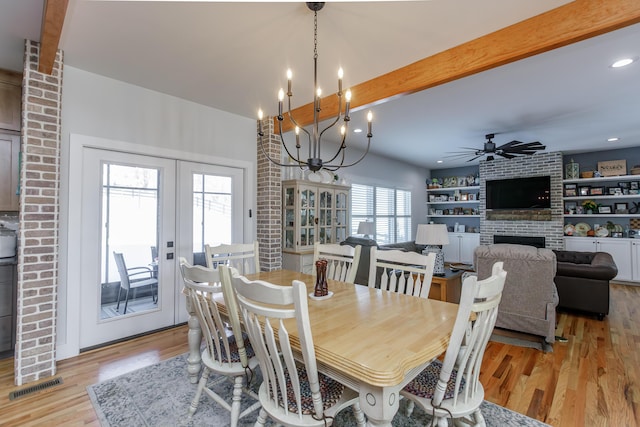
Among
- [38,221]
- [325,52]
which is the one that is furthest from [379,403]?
[38,221]

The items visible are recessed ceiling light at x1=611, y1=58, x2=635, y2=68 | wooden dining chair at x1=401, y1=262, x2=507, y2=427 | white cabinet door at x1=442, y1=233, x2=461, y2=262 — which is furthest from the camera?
white cabinet door at x1=442, y1=233, x2=461, y2=262

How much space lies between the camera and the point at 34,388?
230 centimetres

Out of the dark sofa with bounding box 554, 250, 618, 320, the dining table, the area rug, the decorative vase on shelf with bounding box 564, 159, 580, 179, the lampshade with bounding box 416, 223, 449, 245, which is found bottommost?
the area rug

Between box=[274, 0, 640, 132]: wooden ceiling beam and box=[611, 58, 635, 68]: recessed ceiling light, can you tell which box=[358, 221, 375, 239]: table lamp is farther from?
box=[611, 58, 635, 68]: recessed ceiling light

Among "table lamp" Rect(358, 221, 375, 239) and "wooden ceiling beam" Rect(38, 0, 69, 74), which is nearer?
"wooden ceiling beam" Rect(38, 0, 69, 74)

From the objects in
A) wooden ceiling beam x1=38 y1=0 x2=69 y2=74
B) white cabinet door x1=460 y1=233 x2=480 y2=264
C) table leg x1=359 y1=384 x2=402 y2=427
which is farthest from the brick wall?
wooden ceiling beam x1=38 y1=0 x2=69 y2=74

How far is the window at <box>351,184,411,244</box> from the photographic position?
6.26 metres

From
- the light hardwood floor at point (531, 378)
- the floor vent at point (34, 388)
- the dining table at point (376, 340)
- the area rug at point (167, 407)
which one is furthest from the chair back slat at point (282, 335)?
the floor vent at point (34, 388)

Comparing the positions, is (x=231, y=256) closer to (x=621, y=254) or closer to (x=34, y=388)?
(x=34, y=388)

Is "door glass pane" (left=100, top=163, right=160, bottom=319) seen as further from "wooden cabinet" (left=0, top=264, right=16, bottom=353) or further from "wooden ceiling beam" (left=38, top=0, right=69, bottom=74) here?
"wooden ceiling beam" (left=38, top=0, right=69, bottom=74)

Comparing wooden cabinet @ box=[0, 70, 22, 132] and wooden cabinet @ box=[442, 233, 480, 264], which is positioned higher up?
wooden cabinet @ box=[0, 70, 22, 132]

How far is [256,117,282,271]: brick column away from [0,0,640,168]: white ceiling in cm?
46

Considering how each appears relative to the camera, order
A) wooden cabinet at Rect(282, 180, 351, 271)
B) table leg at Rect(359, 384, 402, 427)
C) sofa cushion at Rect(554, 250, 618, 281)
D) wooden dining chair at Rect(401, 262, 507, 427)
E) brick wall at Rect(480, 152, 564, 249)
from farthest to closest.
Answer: brick wall at Rect(480, 152, 564, 249), wooden cabinet at Rect(282, 180, 351, 271), sofa cushion at Rect(554, 250, 618, 281), wooden dining chair at Rect(401, 262, 507, 427), table leg at Rect(359, 384, 402, 427)

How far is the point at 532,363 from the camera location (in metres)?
2.73
